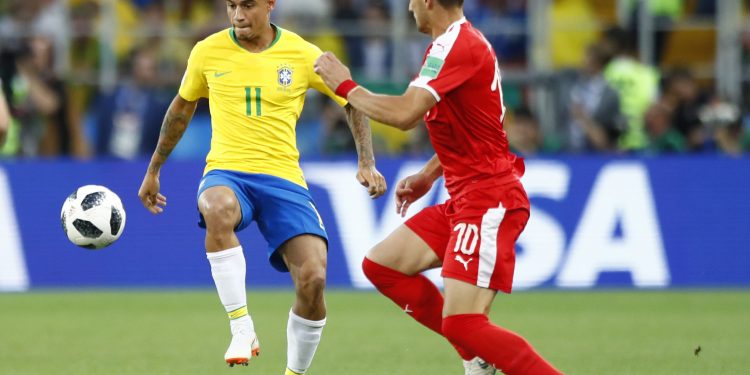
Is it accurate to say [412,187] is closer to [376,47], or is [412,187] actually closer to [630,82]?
[630,82]

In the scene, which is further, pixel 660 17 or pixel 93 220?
pixel 660 17

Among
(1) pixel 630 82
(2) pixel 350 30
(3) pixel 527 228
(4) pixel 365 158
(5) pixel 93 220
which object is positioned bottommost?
(3) pixel 527 228

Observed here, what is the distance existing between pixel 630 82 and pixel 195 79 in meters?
8.97

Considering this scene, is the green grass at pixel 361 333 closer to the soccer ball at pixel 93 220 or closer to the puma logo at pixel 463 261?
the soccer ball at pixel 93 220

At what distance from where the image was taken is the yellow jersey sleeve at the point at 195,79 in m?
7.98

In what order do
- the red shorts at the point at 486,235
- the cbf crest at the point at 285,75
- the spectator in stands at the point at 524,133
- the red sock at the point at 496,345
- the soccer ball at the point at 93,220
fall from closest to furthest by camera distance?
the red sock at the point at 496,345 → the red shorts at the point at 486,235 → the cbf crest at the point at 285,75 → the soccer ball at the point at 93,220 → the spectator in stands at the point at 524,133

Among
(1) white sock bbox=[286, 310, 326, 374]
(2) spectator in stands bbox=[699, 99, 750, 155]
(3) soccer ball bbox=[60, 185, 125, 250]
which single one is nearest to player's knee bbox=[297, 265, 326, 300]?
(1) white sock bbox=[286, 310, 326, 374]

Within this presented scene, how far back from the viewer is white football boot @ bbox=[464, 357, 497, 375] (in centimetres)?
736

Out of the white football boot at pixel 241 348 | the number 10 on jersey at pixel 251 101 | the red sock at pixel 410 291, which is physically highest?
the number 10 on jersey at pixel 251 101

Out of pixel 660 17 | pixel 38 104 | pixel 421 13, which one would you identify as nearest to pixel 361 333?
pixel 421 13

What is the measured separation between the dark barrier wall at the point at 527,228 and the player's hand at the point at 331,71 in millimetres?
7158

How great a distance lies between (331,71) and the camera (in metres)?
6.72

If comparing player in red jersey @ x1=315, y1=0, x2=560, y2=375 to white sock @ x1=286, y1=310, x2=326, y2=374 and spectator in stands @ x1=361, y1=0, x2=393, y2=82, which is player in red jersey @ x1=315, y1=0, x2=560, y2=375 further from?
spectator in stands @ x1=361, y1=0, x2=393, y2=82

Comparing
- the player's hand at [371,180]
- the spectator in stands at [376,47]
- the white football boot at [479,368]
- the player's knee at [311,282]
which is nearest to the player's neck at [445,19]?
the player's hand at [371,180]
